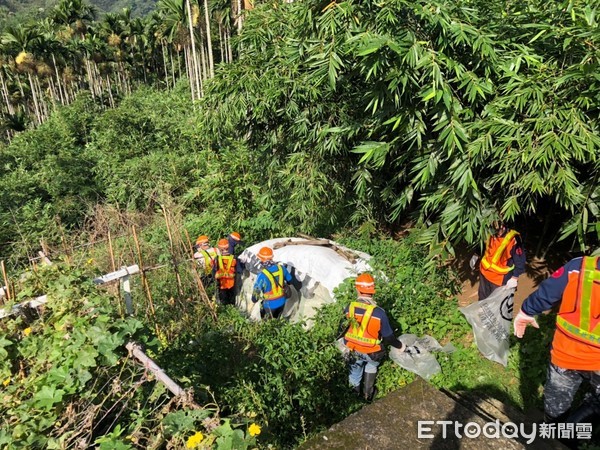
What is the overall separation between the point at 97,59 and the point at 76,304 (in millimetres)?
42304

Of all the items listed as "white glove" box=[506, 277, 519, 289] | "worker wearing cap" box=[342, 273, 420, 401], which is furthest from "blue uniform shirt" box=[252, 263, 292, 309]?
"white glove" box=[506, 277, 519, 289]

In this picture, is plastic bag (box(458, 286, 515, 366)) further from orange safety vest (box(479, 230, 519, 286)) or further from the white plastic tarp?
the white plastic tarp

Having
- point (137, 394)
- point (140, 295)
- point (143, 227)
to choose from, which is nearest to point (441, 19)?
point (137, 394)

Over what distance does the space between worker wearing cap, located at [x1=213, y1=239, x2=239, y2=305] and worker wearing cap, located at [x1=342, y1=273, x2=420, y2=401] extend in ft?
9.37

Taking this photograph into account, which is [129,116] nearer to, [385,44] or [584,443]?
[385,44]

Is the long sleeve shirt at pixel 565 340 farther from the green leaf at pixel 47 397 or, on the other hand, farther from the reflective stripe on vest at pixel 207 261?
the reflective stripe on vest at pixel 207 261

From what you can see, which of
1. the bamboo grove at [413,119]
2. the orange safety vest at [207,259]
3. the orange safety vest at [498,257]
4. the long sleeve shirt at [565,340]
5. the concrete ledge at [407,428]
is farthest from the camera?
the orange safety vest at [207,259]

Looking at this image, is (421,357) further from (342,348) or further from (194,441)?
(194,441)

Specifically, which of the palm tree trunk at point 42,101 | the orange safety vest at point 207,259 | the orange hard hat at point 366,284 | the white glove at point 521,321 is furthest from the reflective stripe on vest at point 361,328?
the palm tree trunk at point 42,101

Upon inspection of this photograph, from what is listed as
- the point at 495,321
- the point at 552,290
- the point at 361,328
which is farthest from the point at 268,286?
the point at 552,290

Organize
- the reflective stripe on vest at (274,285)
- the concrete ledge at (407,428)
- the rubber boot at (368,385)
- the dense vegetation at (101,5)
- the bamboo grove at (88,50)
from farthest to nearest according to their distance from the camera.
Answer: the dense vegetation at (101,5), the bamboo grove at (88,50), the reflective stripe on vest at (274,285), the rubber boot at (368,385), the concrete ledge at (407,428)

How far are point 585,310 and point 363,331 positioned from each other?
1968 mm

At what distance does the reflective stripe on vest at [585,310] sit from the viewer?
2949 millimetres

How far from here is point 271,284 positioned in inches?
233
